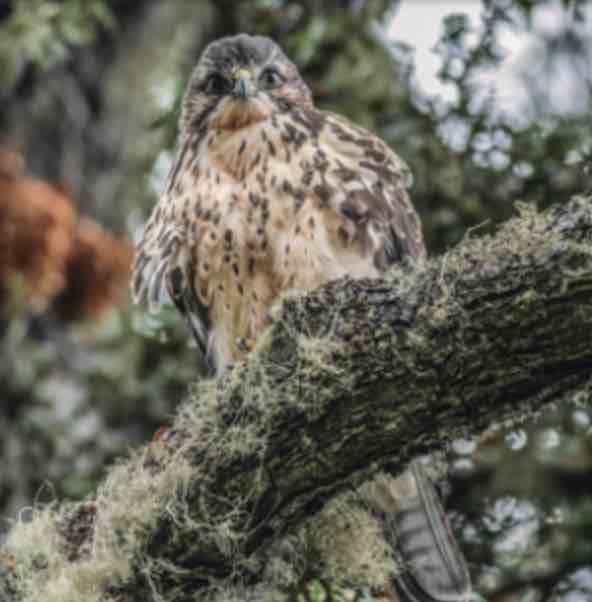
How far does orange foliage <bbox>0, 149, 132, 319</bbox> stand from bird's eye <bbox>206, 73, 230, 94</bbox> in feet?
8.63

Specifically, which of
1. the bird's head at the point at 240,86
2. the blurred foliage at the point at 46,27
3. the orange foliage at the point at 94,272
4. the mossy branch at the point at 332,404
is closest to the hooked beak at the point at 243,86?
the bird's head at the point at 240,86

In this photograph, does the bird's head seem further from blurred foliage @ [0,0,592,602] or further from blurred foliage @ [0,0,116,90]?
blurred foliage @ [0,0,116,90]

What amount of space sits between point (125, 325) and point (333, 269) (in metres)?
2.81

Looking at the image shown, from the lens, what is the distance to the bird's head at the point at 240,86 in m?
4.19

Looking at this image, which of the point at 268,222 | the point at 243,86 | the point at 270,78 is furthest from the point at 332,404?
the point at 270,78

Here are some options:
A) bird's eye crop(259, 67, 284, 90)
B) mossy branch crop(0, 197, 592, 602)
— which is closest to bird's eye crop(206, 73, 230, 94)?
bird's eye crop(259, 67, 284, 90)

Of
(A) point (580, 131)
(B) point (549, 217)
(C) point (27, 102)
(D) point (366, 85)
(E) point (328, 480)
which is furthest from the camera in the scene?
(C) point (27, 102)

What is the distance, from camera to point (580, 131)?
4.64m

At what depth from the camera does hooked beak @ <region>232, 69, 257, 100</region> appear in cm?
418

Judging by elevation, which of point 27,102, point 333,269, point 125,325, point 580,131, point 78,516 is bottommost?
point 78,516

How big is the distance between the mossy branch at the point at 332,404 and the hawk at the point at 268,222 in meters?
0.57

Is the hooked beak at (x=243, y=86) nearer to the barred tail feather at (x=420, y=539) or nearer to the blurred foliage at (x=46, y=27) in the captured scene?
the barred tail feather at (x=420, y=539)

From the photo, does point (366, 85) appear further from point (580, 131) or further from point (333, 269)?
point (333, 269)

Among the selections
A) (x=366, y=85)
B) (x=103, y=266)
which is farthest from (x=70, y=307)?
(x=366, y=85)
